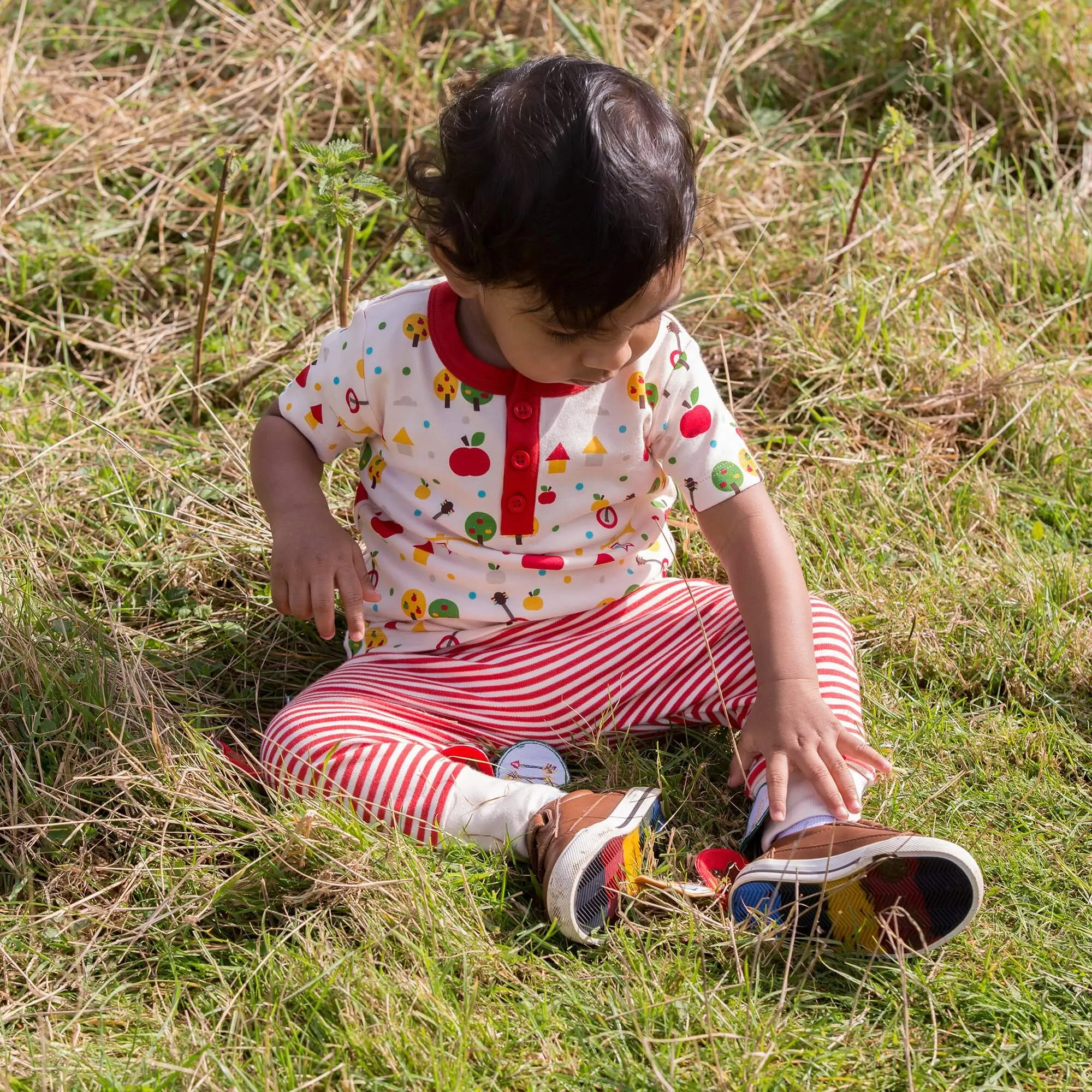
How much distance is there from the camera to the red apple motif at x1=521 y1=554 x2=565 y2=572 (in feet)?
6.47

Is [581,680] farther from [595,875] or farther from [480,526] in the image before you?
[595,875]

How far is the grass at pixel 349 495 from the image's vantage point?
1515 mm

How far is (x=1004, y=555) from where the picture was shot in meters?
2.34

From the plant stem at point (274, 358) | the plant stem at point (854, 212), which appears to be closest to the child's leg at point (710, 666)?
the plant stem at point (274, 358)

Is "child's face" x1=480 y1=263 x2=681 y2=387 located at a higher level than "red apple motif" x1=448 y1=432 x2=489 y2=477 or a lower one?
higher

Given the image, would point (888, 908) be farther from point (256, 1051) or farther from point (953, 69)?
point (953, 69)

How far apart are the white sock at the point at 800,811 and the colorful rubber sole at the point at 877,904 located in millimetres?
98

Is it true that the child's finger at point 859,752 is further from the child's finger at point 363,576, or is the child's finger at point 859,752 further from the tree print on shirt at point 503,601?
the child's finger at point 363,576

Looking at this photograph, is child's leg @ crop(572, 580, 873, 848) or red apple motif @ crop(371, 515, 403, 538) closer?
child's leg @ crop(572, 580, 873, 848)

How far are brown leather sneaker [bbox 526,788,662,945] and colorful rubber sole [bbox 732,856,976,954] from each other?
0.16m

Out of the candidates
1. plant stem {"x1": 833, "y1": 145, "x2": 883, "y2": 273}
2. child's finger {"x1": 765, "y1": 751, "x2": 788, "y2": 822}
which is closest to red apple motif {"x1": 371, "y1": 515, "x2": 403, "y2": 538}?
child's finger {"x1": 765, "y1": 751, "x2": 788, "y2": 822}

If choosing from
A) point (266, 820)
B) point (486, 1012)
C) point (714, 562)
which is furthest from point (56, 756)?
point (714, 562)

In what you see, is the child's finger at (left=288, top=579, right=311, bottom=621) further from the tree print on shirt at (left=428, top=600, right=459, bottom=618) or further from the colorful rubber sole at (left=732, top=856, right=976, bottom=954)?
the colorful rubber sole at (left=732, top=856, right=976, bottom=954)

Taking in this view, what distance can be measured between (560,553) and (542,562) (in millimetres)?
35
